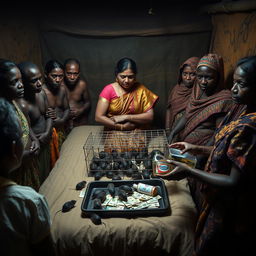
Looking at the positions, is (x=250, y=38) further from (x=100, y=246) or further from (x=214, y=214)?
(x=100, y=246)

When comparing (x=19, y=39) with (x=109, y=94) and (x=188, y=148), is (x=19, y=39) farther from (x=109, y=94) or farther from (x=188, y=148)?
(x=188, y=148)

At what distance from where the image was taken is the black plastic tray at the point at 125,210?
1680 millimetres

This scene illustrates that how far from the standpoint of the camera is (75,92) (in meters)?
3.55

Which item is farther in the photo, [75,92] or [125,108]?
[75,92]

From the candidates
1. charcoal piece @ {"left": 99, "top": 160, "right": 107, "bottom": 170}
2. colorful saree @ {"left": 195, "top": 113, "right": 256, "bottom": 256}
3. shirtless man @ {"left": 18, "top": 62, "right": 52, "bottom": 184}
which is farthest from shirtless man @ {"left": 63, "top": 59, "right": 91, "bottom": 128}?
colorful saree @ {"left": 195, "top": 113, "right": 256, "bottom": 256}

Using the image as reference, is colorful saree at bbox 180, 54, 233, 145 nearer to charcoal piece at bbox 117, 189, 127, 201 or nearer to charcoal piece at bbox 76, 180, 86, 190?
charcoal piece at bbox 117, 189, 127, 201

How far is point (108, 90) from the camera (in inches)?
118

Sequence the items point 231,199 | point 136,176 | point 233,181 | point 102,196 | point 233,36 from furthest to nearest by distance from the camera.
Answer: point 233,36 → point 136,176 → point 102,196 → point 231,199 → point 233,181

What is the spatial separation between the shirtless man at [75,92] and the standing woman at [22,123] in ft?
4.26

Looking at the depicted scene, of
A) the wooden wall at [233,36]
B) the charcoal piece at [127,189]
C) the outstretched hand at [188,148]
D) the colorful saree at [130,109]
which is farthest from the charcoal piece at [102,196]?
the wooden wall at [233,36]

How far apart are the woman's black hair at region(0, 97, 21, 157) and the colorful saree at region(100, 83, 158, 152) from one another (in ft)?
6.07

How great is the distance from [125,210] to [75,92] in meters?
2.29

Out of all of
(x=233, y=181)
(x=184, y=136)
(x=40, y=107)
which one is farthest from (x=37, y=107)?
(x=233, y=181)

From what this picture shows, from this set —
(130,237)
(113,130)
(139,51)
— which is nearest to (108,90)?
(113,130)
